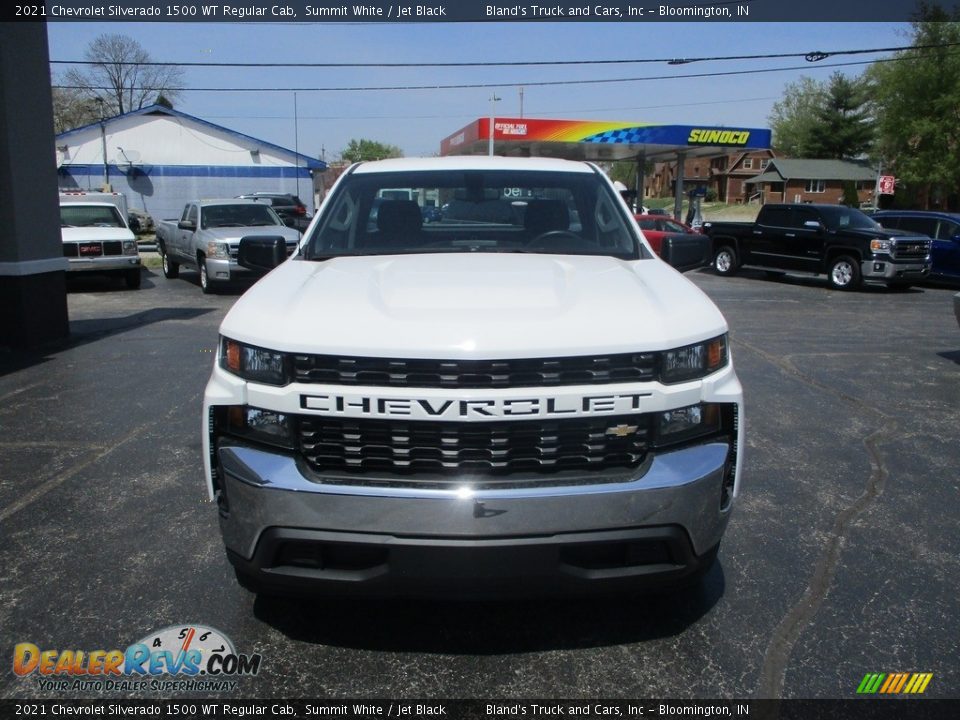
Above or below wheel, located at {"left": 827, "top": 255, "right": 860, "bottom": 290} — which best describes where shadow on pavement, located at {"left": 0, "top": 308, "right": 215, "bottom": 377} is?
below

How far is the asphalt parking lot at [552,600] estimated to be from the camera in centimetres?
279

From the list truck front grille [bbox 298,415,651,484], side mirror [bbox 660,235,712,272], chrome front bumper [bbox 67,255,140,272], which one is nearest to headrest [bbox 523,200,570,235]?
side mirror [bbox 660,235,712,272]

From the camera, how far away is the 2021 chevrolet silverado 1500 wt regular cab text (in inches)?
97.1

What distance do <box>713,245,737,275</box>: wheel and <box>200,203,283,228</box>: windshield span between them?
11.0 metres

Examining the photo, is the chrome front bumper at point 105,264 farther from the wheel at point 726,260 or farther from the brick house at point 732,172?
the brick house at point 732,172

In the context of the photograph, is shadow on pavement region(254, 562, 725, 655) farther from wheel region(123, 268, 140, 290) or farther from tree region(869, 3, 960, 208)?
tree region(869, 3, 960, 208)

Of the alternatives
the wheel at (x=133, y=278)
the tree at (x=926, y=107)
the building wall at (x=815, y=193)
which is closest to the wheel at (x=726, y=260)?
the wheel at (x=133, y=278)

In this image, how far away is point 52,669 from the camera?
2.80 meters

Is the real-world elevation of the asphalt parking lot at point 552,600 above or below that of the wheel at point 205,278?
below

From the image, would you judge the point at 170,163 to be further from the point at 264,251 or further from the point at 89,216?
the point at 264,251

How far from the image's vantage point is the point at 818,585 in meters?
3.45

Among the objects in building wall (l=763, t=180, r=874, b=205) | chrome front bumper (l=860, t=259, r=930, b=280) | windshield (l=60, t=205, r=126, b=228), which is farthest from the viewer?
building wall (l=763, t=180, r=874, b=205)

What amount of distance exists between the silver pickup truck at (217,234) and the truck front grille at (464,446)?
11.5 metres

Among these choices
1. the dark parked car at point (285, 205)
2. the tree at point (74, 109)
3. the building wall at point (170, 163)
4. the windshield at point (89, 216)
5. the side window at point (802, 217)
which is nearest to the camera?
the windshield at point (89, 216)
